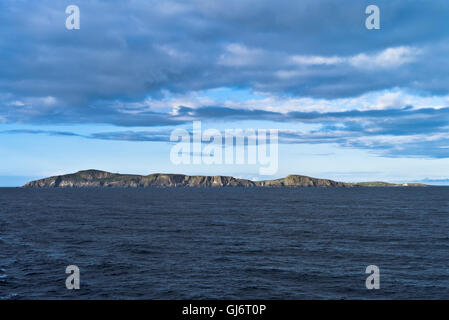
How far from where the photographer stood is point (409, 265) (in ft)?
146

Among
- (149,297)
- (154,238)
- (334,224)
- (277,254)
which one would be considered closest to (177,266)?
(149,297)
